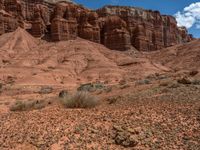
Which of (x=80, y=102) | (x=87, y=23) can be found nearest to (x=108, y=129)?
(x=80, y=102)

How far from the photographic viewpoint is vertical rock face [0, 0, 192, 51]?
7950 cm

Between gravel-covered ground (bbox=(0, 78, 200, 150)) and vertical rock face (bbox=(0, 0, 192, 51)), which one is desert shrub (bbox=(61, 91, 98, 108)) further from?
vertical rock face (bbox=(0, 0, 192, 51))

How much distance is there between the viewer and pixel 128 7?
98750 millimetres

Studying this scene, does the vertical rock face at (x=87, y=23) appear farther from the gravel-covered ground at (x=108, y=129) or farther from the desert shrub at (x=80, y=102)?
the gravel-covered ground at (x=108, y=129)

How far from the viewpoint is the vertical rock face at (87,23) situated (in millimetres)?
79500

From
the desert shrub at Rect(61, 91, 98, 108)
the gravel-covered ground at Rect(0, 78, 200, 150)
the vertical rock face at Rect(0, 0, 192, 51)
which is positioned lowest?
the gravel-covered ground at Rect(0, 78, 200, 150)

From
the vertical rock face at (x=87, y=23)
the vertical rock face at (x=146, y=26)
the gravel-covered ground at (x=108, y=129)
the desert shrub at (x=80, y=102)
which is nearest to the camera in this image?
the gravel-covered ground at (x=108, y=129)

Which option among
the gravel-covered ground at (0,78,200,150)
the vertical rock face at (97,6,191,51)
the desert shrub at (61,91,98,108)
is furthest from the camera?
the vertical rock face at (97,6,191,51)

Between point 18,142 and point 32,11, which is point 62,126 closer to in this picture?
point 18,142

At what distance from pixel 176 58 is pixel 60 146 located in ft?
233

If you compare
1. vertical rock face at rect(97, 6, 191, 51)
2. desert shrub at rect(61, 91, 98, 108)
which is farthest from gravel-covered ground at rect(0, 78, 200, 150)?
vertical rock face at rect(97, 6, 191, 51)

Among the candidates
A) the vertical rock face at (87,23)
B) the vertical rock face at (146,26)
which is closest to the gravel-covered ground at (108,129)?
the vertical rock face at (87,23)

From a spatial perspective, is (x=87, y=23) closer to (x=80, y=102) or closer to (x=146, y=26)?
(x=146, y=26)

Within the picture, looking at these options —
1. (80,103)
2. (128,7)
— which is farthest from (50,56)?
(80,103)
